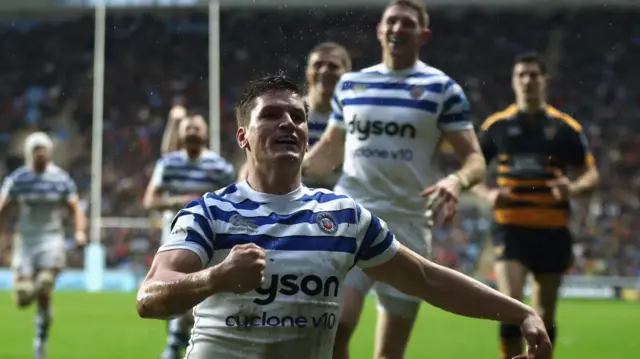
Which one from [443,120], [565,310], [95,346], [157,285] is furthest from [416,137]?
[565,310]

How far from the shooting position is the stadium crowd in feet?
103

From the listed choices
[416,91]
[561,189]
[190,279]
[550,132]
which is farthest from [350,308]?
[190,279]

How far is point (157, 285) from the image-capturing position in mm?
3359

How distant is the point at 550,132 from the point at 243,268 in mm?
6063

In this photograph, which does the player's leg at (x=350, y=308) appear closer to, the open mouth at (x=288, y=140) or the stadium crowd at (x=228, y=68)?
the open mouth at (x=288, y=140)

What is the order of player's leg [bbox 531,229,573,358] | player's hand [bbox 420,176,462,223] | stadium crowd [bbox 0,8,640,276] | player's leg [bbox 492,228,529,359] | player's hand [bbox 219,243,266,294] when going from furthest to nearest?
stadium crowd [bbox 0,8,640,276] → player's leg [bbox 531,229,573,358] → player's leg [bbox 492,228,529,359] → player's hand [bbox 420,176,462,223] → player's hand [bbox 219,243,266,294]

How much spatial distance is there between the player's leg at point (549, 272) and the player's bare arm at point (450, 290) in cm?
461

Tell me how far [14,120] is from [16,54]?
277cm

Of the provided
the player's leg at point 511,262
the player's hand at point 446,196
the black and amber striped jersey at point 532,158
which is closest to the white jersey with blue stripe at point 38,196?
A: the black and amber striped jersey at point 532,158

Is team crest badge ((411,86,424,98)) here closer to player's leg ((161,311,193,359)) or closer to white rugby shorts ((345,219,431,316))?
white rugby shorts ((345,219,431,316))

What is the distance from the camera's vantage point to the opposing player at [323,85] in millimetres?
7605

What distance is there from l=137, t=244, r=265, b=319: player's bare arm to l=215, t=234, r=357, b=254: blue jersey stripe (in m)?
0.15

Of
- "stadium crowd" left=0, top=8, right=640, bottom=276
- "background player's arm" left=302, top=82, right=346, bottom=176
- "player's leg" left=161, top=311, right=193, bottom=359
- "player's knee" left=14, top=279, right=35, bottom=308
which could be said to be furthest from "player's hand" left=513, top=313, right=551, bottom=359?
"stadium crowd" left=0, top=8, right=640, bottom=276

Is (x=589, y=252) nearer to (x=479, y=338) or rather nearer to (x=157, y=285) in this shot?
(x=479, y=338)
